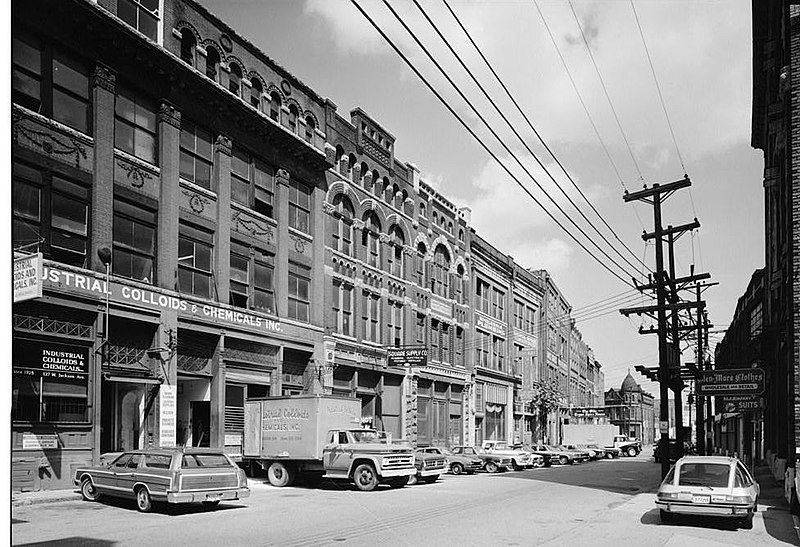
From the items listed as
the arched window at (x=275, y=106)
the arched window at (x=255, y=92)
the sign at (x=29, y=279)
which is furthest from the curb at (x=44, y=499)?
the arched window at (x=275, y=106)

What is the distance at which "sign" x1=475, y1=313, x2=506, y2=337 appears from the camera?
187 feet

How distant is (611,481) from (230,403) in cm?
1576

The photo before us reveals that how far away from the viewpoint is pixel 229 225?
31.1m

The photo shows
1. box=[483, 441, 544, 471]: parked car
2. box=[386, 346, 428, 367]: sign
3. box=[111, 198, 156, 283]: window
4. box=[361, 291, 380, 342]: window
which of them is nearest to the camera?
box=[111, 198, 156, 283]: window

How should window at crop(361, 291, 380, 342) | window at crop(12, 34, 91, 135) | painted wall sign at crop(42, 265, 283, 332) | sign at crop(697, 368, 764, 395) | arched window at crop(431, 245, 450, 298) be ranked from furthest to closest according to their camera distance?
arched window at crop(431, 245, 450, 298) < window at crop(361, 291, 380, 342) < sign at crop(697, 368, 764, 395) < painted wall sign at crop(42, 265, 283, 332) < window at crop(12, 34, 91, 135)

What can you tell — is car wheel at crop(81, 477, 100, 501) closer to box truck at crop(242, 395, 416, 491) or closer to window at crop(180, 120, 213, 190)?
box truck at crop(242, 395, 416, 491)

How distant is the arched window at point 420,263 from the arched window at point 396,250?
1.63m

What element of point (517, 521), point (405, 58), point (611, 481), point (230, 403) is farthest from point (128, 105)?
point (611, 481)

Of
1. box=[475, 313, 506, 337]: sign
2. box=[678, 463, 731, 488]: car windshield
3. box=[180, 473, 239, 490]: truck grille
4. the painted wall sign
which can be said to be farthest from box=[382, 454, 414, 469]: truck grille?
box=[475, 313, 506, 337]: sign

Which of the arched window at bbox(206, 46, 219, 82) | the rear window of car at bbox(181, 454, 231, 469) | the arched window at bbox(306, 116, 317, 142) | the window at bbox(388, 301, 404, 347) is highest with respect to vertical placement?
the arched window at bbox(206, 46, 219, 82)

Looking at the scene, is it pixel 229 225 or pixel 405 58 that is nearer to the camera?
pixel 405 58

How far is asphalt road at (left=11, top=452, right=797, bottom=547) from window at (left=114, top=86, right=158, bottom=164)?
465 inches

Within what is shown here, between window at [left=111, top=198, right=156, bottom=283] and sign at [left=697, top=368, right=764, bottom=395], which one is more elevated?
window at [left=111, top=198, right=156, bottom=283]

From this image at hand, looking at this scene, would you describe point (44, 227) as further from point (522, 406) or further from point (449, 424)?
point (522, 406)
